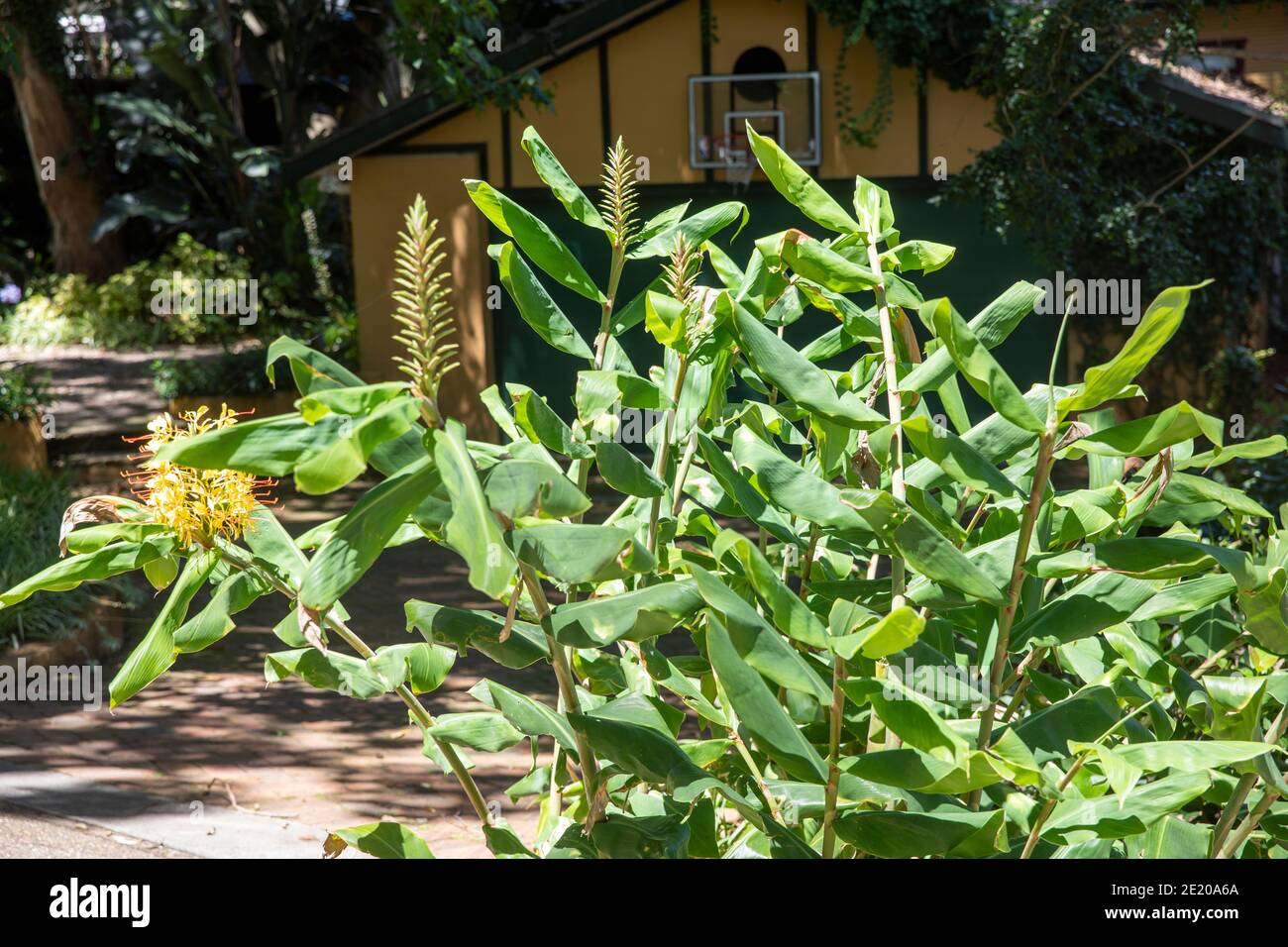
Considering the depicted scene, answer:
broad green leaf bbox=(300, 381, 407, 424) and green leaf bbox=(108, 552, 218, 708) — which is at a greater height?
broad green leaf bbox=(300, 381, 407, 424)

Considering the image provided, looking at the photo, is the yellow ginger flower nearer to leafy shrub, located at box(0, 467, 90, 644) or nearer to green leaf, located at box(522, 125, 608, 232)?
green leaf, located at box(522, 125, 608, 232)

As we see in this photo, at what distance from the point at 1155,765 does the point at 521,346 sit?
38.4 ft

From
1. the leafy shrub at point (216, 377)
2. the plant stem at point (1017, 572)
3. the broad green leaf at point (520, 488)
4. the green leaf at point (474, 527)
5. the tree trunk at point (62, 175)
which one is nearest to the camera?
the green leaf at point (474, 527)

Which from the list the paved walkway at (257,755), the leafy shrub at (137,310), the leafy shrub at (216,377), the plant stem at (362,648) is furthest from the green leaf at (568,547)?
the leafy shrub at (137,310)

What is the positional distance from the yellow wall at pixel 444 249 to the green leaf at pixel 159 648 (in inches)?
425

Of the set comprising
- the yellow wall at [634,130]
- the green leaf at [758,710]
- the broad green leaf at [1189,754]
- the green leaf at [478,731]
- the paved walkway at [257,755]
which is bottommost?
the paved walkway at [257,755]

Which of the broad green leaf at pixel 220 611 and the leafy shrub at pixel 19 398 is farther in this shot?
the leafy shrub at pixel 19 398

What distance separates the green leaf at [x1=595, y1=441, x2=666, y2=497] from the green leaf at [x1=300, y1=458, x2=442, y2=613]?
12.9 inches

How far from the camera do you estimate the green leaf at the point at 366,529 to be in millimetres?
1138

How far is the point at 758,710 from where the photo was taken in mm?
1380

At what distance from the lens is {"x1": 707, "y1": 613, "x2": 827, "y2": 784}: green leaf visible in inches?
53.1

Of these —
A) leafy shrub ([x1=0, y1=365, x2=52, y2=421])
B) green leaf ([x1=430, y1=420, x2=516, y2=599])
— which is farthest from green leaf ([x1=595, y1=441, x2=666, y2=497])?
leafy shrub ([x1=0, y1=365, x2=52, y2=421])

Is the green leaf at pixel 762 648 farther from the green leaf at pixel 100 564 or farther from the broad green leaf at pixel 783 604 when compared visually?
the green leaf at pixel 100 564
